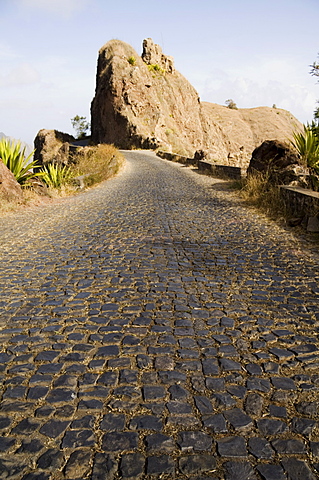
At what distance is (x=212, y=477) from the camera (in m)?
1.85

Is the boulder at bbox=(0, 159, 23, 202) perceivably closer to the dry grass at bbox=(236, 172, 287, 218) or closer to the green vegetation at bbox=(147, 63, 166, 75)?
the dry grass at bbox=(236, 172, 287, 218)

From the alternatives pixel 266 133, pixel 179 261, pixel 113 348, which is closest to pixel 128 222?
pixel 179 261

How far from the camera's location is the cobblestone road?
6.47 feet

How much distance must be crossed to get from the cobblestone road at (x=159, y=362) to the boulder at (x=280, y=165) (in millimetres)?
4759

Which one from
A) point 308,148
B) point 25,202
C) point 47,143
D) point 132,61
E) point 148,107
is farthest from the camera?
point 132,61

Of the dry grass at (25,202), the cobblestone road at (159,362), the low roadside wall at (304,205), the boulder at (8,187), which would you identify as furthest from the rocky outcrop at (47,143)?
the cobblestone road at (159,362)

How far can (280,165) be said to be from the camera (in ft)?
37.0

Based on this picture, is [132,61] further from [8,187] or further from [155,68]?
[8,187]

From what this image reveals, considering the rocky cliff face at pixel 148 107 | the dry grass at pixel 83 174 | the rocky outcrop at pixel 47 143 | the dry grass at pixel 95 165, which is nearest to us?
the dry grass at pixel 83 174

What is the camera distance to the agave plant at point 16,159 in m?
11.6

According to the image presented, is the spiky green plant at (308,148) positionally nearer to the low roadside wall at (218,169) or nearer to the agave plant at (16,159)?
the low roadside wall at (218,169)

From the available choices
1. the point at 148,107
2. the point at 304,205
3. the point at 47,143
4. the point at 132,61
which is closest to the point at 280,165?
the point at 304,205

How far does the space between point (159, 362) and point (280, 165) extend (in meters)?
9.62

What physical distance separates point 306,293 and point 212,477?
2.70 m
